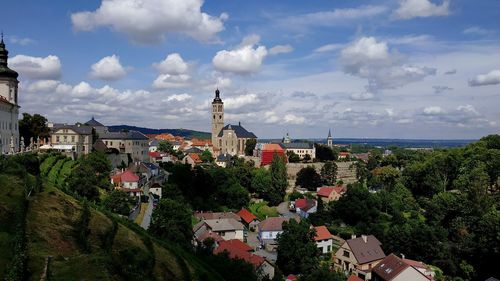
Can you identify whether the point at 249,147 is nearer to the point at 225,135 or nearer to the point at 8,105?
the point at 225,135

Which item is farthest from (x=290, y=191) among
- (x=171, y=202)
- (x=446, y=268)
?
(x=171, y=202)

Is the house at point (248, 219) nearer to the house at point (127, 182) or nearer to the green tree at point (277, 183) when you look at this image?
the green tree at point (277, 183)

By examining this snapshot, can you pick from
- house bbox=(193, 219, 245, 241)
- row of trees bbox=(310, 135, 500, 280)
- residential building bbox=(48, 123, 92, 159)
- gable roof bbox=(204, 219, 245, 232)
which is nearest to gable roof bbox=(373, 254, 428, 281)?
row of trees bbox=(310, 135, 500, 280)

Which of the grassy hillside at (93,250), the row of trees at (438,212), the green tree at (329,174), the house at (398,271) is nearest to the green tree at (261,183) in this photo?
the row of trees at (438,212)

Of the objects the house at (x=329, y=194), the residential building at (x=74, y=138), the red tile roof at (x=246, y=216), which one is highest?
the residential building at (x=74, y=138)

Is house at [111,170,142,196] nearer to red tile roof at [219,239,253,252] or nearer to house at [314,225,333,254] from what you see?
red tile roof at [219,239,253,252]

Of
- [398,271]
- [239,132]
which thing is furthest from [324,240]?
[239,132]
